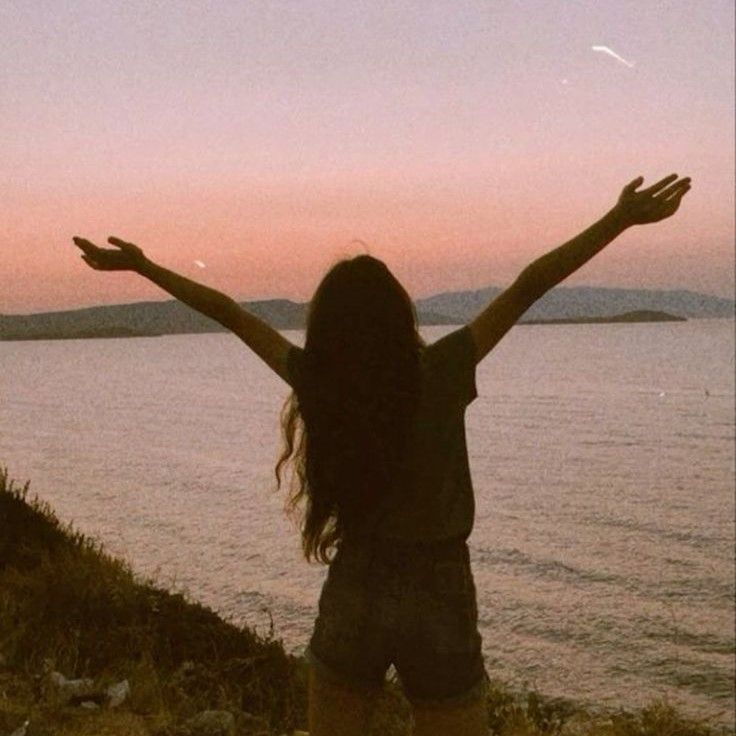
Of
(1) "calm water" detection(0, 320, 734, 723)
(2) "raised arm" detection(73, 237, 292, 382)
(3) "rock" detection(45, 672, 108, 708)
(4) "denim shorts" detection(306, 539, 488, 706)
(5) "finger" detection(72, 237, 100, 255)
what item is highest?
(5) "finger" detection(72, 237, 100, 255)

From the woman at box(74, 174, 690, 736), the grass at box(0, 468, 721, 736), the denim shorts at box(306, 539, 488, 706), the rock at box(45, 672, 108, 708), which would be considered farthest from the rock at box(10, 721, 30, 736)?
the denim shorts at box(306, 539, 488, 706)

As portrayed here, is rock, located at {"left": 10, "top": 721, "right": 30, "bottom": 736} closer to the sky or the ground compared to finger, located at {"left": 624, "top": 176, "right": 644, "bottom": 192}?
closer to the ground

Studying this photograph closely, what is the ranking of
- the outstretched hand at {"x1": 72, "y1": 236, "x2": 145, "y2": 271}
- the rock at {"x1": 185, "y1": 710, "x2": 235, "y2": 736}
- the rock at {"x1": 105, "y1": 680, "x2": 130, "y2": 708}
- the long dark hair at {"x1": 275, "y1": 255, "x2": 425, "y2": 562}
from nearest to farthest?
the long dark hair at {"x1": 275, "y1": 255, "x2": 425, "y2": 562} → the outstretched hand at {"x1": 72, "y1": 236, "x2": 145, "y2": 271} → the rock at {"x1": 185, "y1": 710, "x2": 235, "y2": 736} → the rock at {"x1": 105, "y1": 680, "x2": 130, "y2": 708}

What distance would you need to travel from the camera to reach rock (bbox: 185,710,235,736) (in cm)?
577

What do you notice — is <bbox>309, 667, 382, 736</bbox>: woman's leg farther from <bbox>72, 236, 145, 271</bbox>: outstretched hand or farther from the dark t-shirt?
<bbox>72, 236, 145, 271</bbox>: outstretched hand

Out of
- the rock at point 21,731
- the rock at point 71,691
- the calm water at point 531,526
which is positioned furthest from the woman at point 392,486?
the calm water at point 531,526

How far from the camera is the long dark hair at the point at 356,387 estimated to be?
8.30ft

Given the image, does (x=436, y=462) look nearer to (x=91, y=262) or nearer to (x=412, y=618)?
(x=412, y=618)

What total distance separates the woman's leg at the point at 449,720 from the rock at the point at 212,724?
3564mm

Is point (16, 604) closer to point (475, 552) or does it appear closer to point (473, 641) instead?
point (473, 641)

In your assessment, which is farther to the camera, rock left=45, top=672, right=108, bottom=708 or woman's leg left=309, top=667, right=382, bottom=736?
rock left=45, top=672, right=108, bottom=708

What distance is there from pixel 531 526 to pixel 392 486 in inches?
1197

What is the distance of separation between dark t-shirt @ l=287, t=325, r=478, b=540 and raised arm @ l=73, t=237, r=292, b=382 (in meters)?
0.48

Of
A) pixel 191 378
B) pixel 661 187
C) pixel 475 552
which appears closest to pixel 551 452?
pixel 475 552
